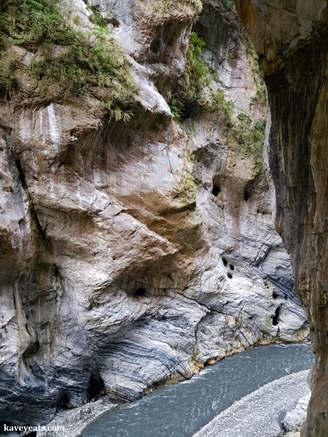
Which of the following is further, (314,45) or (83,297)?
(83,297)

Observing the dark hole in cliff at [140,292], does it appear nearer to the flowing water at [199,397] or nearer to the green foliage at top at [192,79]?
the flowing water at [199,397]

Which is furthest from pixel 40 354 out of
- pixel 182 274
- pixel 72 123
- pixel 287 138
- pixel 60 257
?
pixel 287 138

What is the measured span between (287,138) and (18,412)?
8.28m

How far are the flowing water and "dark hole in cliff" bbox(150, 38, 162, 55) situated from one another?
9.58m

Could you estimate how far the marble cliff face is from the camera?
873 cm

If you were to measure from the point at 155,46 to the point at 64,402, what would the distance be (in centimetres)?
1031

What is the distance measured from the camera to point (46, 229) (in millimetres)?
9164

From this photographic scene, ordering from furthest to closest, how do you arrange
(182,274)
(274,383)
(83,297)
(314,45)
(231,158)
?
(231,158)
(182,274)
(274,383)
(83,297)
(314,45)

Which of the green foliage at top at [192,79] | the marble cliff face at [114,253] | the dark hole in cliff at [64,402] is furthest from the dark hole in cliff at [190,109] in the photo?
the dark hole in cliff at [64,402]

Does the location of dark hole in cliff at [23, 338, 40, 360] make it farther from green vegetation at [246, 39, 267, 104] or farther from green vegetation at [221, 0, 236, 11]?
green vegetation at [221, 0, 236, 11]

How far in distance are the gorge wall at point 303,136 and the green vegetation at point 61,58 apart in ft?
→ 18.0

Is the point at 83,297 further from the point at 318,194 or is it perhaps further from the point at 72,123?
the point at 318,194

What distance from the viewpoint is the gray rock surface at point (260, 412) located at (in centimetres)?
810

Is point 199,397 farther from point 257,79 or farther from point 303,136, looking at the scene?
point 257,79
